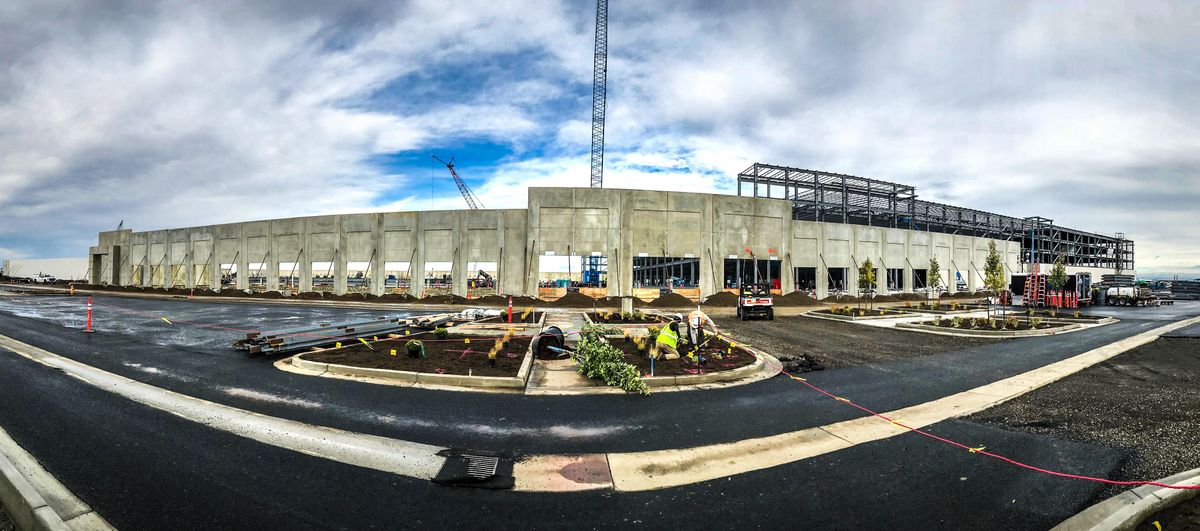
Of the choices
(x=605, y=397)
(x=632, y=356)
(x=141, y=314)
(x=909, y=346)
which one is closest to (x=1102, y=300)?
(x=909, y=346)

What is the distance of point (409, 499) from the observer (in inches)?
168

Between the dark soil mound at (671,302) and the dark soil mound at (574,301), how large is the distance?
185 inches

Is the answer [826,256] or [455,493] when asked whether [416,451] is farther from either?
[826,256]

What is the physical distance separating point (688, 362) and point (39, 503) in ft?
32.2

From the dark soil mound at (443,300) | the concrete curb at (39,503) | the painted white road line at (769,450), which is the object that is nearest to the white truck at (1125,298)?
the painted white road line at (769,450)

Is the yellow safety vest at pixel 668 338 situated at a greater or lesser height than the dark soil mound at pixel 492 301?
greater

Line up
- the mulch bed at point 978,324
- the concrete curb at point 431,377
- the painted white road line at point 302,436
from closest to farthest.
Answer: the painted white road line at point 302,436 < the concrete curb at point 431,377 < the mulch bed at point 978,324

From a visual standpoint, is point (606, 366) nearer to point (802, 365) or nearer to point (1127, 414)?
point (802, 365)

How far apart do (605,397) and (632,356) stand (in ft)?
11.6

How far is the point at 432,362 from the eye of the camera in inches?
408

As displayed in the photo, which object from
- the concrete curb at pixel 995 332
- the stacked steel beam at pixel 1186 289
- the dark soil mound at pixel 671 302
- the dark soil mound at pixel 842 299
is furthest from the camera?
the stacked steel beam at pixel 1186 289

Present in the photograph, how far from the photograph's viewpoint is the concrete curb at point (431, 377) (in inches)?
339

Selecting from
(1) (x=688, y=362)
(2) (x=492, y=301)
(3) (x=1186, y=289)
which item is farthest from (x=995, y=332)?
(3) (x=1186, y=289)

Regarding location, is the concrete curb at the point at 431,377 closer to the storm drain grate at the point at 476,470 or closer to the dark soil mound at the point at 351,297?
the storm drain grate at the point at 476,470
